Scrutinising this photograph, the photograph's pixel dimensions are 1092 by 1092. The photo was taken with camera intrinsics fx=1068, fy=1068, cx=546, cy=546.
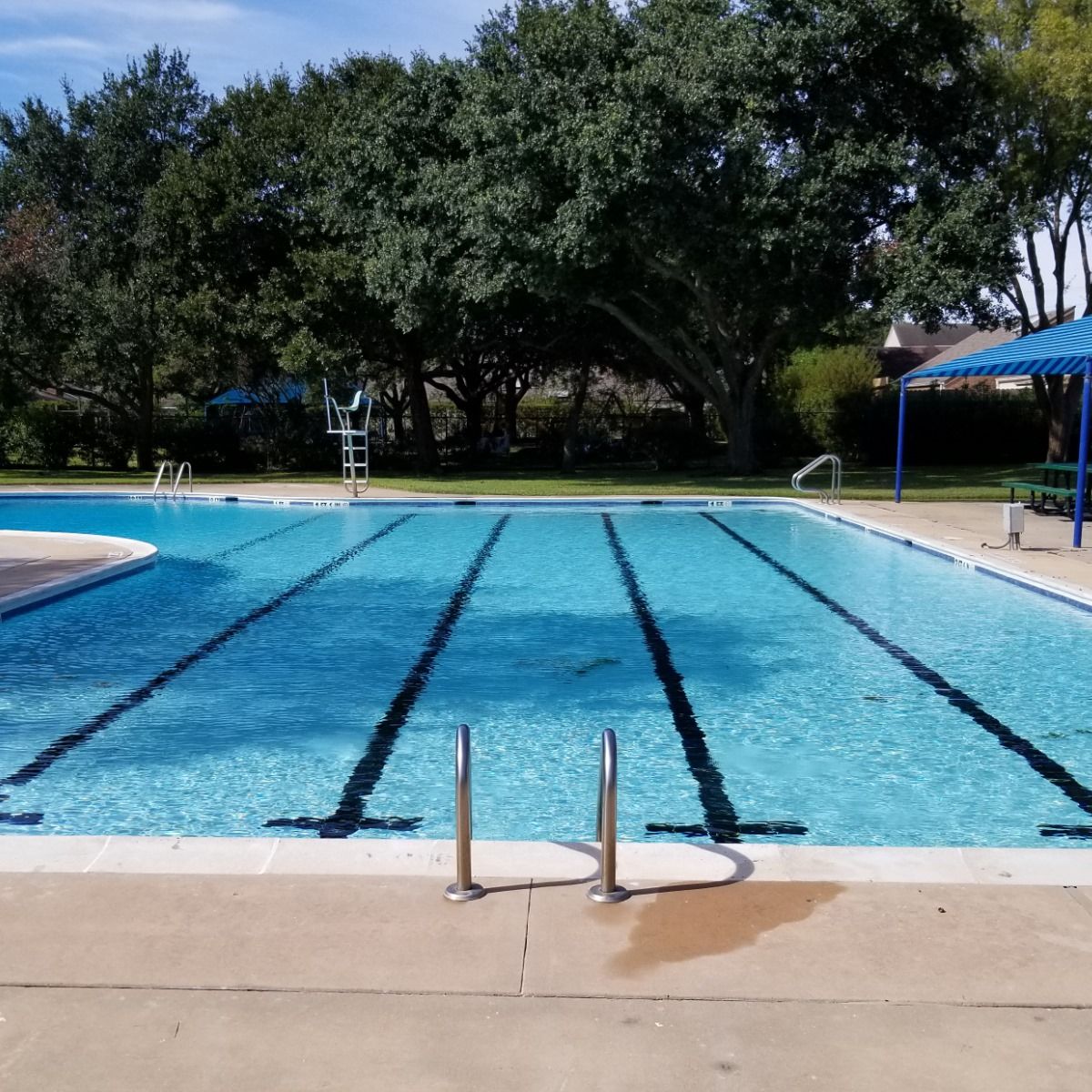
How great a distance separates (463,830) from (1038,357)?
12866 mm

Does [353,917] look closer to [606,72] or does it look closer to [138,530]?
[138,530]

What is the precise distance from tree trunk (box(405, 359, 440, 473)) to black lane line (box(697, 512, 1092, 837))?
1876cm

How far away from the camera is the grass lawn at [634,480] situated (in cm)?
2105

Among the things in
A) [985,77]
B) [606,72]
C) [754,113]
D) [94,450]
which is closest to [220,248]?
[94,450]

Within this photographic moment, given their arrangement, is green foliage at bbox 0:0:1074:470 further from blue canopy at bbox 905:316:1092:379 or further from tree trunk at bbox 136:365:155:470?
blue canopy at bbox 905:316:1092:379

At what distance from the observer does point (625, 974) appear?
9.82 ft

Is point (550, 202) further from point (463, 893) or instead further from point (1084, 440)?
point (463, 893)

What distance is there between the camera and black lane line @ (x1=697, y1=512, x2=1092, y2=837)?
5.42 m

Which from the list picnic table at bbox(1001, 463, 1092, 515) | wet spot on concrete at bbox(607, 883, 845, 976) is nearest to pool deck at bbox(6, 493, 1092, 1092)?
wet spot on concrete at bbox(607, 883, 845, 976)

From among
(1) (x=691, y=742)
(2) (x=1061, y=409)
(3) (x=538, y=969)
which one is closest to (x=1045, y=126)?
(2) (x=1061, y=409)

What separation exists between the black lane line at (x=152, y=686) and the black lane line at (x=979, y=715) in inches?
202

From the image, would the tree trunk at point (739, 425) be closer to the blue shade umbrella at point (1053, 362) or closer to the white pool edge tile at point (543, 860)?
the blue shade umbrella at point (1053, 362)

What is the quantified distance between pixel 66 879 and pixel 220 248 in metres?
24.1

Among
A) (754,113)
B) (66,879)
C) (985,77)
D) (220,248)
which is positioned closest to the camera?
(66,879)
